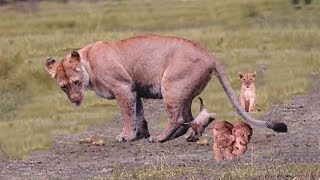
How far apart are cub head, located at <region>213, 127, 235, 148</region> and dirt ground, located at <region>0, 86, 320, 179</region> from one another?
204 millimetres

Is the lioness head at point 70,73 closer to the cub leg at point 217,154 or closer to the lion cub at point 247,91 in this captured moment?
the cub leg at point 217,154

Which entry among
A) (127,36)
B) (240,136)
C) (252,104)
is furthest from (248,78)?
(127,36)

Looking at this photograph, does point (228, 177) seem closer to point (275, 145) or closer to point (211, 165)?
point (211, 165)

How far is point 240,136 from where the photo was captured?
11.1 m

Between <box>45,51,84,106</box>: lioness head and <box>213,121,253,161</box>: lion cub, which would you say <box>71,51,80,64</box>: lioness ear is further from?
<box>213,121,253,161</box>: lion cub

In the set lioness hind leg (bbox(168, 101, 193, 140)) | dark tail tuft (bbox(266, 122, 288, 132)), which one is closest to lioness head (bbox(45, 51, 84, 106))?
lioness hind leg (bbox(168, 101, 193, 140))

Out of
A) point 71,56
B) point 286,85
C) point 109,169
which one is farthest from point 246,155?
point 286,85

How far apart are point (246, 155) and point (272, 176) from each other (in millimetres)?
1825

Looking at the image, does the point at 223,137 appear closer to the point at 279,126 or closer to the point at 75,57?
the point at 279,126

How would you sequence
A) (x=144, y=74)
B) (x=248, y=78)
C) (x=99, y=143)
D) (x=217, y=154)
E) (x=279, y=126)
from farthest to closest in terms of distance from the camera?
(x=248, y=78) < (x=99, y=143) < (x=144, y=74) < (x=217, y=154) < (x=279, y=126)

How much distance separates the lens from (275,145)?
42.4ft

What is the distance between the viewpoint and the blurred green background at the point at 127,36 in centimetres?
1653

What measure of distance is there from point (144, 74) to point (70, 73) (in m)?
0.88

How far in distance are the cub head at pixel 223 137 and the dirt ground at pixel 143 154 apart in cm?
20
